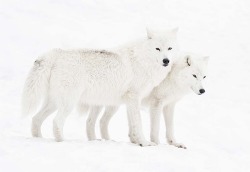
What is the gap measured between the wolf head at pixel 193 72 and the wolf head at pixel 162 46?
41 centimetres

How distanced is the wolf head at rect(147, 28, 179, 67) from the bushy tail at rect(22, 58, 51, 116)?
70.1 inches

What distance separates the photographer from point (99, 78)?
805cm

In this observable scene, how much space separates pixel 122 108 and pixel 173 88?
12.5 ft

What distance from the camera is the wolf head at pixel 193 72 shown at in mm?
8750

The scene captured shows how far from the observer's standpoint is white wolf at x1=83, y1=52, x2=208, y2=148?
28.7 feet

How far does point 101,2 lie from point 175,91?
12119 millimetres

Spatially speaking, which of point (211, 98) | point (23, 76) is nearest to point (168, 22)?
point (211, 98)

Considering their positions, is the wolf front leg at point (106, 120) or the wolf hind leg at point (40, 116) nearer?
the wolf hind leg at point (40, 116)

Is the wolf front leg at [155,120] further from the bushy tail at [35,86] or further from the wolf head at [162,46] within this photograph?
the bushy tail at [35,86]

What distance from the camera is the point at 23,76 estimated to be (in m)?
→ 13.6

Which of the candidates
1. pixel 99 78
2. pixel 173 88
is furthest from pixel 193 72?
pixel 99 78

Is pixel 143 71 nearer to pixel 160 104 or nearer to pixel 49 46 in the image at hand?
pixel 160 104

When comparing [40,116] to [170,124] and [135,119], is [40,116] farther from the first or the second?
[170,124]

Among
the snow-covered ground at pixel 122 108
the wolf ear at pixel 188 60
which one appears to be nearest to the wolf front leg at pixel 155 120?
the snow-covered ground at pixel 122 108
